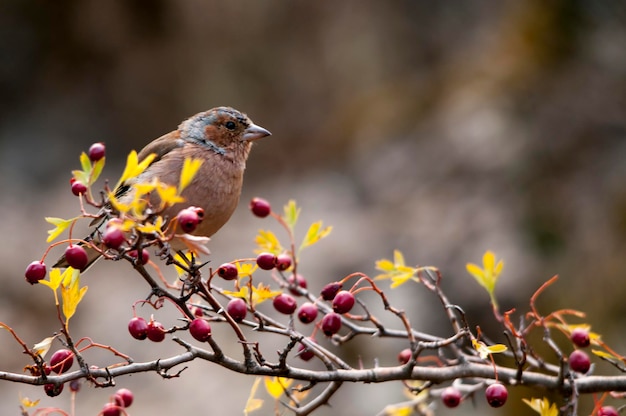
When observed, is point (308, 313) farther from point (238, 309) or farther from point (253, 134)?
point (253, 134)

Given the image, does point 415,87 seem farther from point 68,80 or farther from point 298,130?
point 68,80

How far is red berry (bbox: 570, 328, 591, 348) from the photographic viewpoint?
83.8 inches

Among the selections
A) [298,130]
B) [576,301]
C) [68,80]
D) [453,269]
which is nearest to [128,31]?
[68,80]

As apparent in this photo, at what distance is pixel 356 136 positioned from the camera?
7363mm

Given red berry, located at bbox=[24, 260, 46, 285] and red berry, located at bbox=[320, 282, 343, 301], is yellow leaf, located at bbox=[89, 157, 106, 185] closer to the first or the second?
red berry, located at bbox=[24, 260, 46, 285]

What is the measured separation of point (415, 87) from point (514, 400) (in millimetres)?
3761

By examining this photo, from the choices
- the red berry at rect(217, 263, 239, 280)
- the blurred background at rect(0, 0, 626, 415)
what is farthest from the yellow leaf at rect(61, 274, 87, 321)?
the blurred background at rect(0, 0, 626, 415)

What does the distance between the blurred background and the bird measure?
2.46m

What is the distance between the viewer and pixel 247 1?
28.1ft

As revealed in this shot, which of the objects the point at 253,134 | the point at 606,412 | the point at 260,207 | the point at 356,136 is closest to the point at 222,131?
the point at 253,134

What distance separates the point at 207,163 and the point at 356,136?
4.35 metres

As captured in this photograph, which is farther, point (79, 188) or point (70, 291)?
point (70, 291)

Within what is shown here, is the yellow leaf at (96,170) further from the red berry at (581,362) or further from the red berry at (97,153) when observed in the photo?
the red berry at (581,362)

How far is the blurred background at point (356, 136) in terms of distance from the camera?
213 inches
